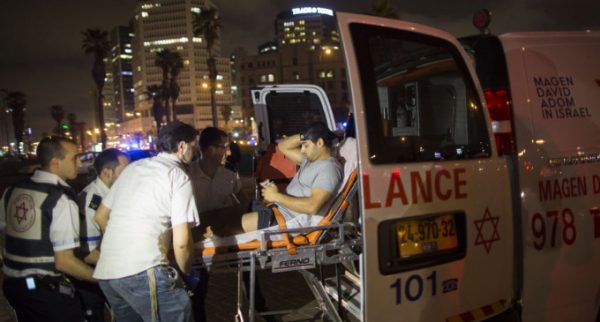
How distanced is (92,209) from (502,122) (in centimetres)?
317

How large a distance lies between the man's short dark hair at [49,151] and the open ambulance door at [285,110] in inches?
153

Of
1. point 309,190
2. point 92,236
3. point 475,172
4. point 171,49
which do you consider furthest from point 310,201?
point 171,49

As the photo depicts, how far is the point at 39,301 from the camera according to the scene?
278 centimetres

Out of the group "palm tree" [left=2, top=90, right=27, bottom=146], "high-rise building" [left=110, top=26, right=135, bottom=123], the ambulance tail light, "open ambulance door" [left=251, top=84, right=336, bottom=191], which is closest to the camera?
the ambulance tail light

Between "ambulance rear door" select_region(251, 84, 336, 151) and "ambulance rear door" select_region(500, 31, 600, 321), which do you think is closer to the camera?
"ambulance rear door" select_region(500, 31, 600, 321)

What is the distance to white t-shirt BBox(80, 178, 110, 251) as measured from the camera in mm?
3549

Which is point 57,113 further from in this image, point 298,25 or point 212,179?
point 298,25

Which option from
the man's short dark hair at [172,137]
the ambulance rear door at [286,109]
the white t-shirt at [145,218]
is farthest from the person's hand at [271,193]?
the ambulance rear door at [286,109]

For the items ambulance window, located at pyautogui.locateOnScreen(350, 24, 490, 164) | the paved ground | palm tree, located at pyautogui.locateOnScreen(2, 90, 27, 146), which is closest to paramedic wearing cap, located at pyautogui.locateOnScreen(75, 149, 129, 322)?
the paved ground

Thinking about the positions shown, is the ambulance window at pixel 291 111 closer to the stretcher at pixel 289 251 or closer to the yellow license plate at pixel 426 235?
the stretcher at pixel 289 251

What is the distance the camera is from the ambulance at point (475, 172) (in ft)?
7.68

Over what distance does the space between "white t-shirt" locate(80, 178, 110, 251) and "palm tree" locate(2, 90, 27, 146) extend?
78.9 meters

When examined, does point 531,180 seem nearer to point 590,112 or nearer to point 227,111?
point 590,112

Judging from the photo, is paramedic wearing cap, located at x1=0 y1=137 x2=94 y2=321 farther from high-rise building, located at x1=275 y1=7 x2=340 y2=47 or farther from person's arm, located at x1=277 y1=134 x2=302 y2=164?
high-rise building, located at x1=275 y1=7 x2=340 y2=47
